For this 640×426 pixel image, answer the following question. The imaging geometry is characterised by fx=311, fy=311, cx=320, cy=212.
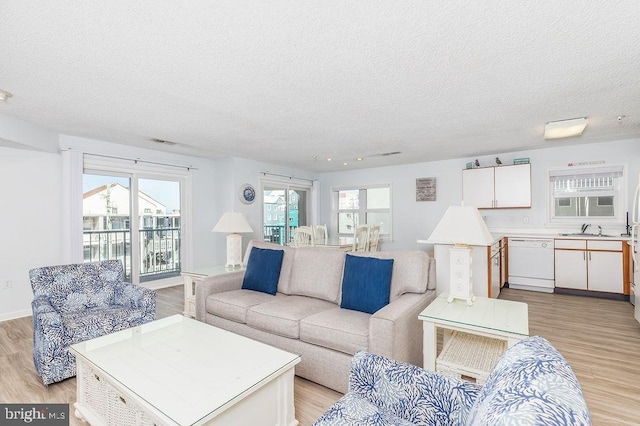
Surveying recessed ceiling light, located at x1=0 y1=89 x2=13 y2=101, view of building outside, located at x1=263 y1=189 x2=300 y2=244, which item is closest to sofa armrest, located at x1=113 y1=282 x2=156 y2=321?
recessed ceiling light, located at x1=0 y1=89 x2=13 y2=101

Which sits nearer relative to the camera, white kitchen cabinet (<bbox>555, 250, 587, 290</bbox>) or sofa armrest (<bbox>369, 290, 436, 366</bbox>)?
sofa armrest (<bbox>369, 290, 436, 366</bbox>)

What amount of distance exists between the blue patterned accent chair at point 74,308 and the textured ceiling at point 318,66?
1.59m

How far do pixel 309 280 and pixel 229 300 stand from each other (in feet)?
2.46

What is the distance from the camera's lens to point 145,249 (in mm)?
5207

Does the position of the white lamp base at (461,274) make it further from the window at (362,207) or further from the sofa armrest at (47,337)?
the window at (362,207)

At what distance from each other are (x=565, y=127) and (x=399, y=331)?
10.9 ft

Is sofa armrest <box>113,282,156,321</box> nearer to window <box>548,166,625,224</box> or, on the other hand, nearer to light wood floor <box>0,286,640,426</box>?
light wood floor <box>0,286,640,426</box>

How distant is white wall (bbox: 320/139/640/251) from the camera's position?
4.66m

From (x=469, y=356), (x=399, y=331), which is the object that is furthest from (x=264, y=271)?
(x=469, y=356)

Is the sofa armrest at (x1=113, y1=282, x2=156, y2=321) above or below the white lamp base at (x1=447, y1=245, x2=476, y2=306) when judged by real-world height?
below

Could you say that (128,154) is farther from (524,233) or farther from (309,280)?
(524,233)

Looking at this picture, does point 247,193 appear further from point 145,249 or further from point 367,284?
point 367,284

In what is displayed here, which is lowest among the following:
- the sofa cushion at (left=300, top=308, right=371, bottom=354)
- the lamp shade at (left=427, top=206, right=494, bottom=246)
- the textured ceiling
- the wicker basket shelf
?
the wicker basket shelf

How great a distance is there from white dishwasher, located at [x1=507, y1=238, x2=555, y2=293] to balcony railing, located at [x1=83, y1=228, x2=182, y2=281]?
5.61 metres
